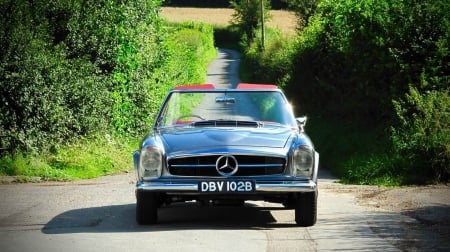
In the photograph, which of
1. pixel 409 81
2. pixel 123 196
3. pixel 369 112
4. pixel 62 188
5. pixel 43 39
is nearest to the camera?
pixel 123 196

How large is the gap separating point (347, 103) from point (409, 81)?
14.7 ft

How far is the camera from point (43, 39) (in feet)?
75.2

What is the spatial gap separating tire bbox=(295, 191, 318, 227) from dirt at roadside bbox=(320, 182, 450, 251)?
71 cm

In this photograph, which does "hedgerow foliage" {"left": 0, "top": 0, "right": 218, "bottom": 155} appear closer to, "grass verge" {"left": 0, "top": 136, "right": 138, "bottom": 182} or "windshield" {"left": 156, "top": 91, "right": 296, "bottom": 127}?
"grass verge" {"left": 0, "top": 136, "right": 138, "bottom": 182}

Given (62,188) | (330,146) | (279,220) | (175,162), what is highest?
(175,162)

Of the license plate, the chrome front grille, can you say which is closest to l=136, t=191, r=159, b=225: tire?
the chrome front grille

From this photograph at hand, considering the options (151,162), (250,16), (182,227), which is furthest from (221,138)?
(250,16)

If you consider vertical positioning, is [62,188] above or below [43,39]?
below

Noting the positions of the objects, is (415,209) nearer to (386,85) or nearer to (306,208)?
(306,208)

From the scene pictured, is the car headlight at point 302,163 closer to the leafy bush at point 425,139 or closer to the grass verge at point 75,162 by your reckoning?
the leafy bush at point 425,139

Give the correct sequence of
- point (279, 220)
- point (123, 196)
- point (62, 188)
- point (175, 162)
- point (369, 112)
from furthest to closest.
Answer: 1. point (369, 112)
2. point (62, 188)
3. point (123, 196)
4. point (279, 220)
5. point (175, 162)

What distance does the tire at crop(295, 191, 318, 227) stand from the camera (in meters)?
11.1

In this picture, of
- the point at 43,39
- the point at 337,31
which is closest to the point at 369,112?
the point at 337,31

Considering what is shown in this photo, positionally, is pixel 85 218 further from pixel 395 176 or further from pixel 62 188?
pixel 395 176
